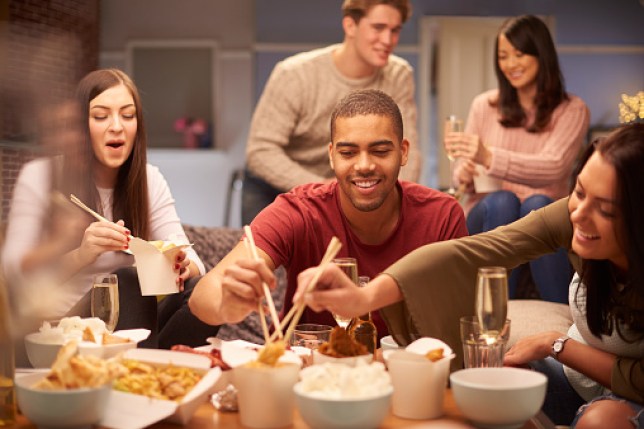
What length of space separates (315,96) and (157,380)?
261cm

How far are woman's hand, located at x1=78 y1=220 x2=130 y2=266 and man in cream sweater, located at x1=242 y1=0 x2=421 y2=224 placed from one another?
1490 mm

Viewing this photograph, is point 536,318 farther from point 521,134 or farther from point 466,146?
point 521,134

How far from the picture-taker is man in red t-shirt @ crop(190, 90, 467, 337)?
2.36 meters

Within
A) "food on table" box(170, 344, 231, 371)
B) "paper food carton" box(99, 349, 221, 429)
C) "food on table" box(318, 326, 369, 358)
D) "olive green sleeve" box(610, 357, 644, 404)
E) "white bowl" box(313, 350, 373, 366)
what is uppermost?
"food on table" box(318, 326, 369, 358)

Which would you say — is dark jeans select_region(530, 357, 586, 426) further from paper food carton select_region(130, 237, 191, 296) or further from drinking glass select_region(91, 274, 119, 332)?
drinking glass select_region(91, 274, 119, 332)

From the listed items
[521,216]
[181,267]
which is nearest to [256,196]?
[521,216]

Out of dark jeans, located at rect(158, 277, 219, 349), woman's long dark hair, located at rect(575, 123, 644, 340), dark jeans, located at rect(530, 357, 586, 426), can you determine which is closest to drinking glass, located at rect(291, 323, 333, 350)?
woman's long dark hair, located at rect(575, 123, 644, 340)

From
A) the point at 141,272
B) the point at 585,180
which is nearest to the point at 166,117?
the point at 141,272

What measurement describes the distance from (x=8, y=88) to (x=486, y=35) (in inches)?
269

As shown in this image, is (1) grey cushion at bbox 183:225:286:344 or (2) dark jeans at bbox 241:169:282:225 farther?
(2) dark jeans at bbox 241:169:282:225

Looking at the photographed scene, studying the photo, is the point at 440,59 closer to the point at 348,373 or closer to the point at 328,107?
the point at 328,107

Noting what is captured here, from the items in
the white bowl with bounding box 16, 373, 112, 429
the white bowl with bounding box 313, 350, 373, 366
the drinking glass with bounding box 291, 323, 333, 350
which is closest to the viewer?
the white bowl with bounding box 16, 373, 112, 429

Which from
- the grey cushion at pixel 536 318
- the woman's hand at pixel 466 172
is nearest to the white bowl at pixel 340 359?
the grey cushion at pixel 536 318

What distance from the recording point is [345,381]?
4.70ft
